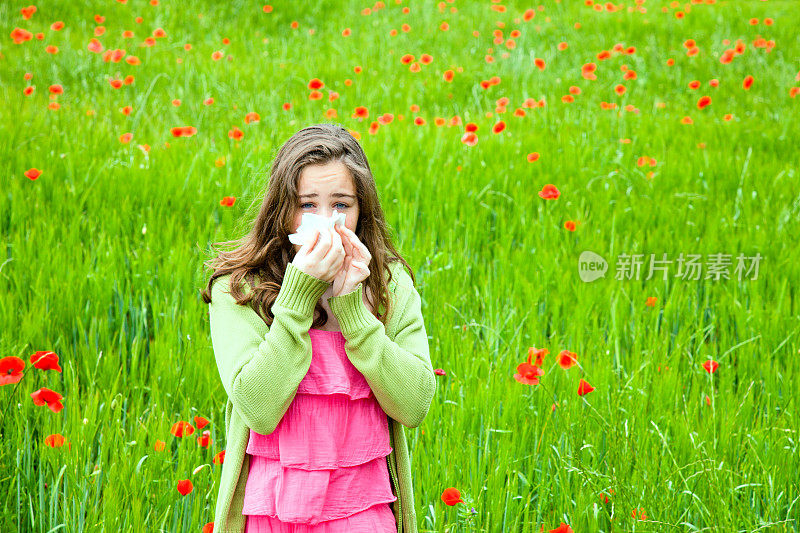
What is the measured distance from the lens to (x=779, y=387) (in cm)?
235

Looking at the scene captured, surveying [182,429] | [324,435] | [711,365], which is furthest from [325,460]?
[711,365]

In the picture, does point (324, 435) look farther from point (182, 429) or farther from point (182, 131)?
point (182, 131)

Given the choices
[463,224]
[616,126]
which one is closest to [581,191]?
[463,224]

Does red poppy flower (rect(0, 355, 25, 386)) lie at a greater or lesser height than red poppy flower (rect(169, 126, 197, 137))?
lesser

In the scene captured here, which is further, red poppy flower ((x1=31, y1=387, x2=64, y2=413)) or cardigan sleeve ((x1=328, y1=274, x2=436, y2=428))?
red poppy flower ((x1=31, y1=387, x2=64, y2=413))

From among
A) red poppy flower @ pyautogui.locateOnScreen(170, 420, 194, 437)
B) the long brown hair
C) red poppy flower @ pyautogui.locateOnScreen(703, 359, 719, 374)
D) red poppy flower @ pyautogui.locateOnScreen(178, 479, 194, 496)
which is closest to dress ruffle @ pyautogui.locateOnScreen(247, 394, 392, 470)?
the long brown hair

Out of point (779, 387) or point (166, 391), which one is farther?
point (779, 387)

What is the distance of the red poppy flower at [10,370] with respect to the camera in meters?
Answer: 1.62

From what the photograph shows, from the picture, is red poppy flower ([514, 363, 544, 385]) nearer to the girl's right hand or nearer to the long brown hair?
the long brown hair

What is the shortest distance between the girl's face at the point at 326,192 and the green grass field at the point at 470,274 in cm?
31

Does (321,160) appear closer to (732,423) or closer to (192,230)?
(732,423)

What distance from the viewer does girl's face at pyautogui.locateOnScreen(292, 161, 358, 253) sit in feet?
4.44

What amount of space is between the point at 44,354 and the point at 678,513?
63.0 inches

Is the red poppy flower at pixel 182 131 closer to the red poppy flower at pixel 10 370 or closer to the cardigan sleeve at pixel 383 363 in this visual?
the red poppy flower at pixel 10 370
